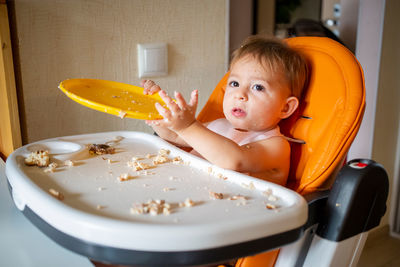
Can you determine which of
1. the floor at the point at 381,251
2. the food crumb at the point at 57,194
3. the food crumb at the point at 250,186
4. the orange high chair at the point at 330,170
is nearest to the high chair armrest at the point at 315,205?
the orange high chair at the point at 330,170

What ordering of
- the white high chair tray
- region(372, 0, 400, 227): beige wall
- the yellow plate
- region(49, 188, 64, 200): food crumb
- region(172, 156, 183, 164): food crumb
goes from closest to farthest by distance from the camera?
the white high chair tray → region(49, 188, 64, 200): food crumb → the yellow plate → region(172, 156, 183, 164): food crumb → region(372, 0, 400, 227): beige wall

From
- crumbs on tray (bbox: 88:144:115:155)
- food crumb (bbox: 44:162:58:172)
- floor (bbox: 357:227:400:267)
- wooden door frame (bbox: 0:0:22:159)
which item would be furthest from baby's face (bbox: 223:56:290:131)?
floor (bbox: 357:227:400:267)

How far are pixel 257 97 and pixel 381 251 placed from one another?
1237 mm

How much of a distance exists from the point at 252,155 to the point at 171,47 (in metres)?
0.54

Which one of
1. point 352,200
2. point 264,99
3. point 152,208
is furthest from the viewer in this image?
point 264,99

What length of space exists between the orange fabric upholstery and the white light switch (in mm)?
402

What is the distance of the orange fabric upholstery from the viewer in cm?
73

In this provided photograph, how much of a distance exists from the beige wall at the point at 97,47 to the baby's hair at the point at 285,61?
0.36 metres

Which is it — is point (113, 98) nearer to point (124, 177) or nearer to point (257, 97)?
point (124, 177)

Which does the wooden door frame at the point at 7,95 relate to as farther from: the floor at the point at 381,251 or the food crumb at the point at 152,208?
the floor at the point at 381,251

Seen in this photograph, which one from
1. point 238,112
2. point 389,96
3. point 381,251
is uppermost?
point 238,112

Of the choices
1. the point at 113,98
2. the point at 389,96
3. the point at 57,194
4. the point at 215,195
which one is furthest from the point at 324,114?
the point at 389,96

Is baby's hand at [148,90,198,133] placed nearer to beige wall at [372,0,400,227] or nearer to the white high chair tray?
the white high chair tray

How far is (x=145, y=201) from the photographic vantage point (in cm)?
57
